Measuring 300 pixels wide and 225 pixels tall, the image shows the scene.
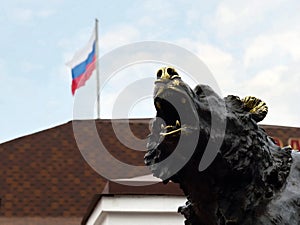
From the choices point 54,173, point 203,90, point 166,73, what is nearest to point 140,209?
point 54,173

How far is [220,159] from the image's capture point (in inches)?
159

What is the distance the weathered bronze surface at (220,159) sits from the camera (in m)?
3.96

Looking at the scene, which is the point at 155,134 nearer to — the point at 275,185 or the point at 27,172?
the point at 275,185

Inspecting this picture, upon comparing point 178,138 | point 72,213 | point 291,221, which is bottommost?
point 291,221

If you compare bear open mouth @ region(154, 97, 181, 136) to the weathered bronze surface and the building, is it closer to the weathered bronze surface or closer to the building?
the weathered bronze surface

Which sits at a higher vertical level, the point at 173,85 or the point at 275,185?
the point at 173,85

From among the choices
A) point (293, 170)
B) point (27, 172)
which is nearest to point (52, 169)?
point (27, 172)

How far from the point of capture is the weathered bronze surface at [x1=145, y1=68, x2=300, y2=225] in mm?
3961

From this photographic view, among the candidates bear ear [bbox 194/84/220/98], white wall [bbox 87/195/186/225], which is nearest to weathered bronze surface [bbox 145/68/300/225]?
→ bear ear [bbox 194/84/220/98]

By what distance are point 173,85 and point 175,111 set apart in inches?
5.0

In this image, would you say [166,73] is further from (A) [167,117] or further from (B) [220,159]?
(B) [220,159]

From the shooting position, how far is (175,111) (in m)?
3.96

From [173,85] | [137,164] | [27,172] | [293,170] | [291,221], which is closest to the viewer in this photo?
[173,85]

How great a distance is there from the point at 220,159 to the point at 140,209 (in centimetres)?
1447
